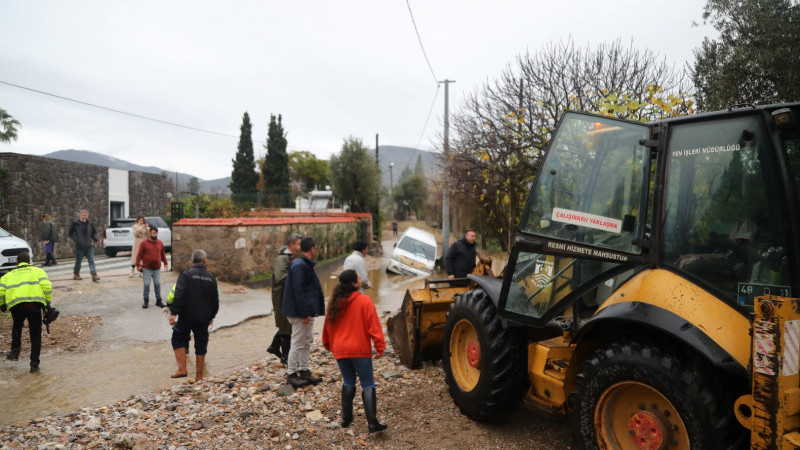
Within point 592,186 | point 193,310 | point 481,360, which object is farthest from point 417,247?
point 592,186

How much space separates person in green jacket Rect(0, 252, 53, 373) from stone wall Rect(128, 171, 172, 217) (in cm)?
2218

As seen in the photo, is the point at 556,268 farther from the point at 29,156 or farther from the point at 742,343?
the point at 29,156

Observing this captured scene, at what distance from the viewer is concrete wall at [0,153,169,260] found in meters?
18.3

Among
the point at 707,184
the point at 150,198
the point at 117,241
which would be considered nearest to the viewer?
the point at 707,184

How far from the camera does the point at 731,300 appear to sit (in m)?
2.95

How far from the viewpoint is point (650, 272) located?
3.30 m

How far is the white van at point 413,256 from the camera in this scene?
19219 mm

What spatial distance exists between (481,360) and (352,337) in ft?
3.81

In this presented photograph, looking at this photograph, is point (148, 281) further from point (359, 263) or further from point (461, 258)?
point (461, 258)

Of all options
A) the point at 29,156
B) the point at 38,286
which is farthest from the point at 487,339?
the point at 29,156

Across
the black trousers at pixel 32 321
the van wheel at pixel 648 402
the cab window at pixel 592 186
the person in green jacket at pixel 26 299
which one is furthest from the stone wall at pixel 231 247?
the van wheel at pixel 648 402

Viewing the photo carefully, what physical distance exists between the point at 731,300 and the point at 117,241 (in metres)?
21.5

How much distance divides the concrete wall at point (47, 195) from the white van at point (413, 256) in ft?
41.8

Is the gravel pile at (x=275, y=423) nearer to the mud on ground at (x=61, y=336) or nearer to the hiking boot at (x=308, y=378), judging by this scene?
the hiking boot at (x=308, y=378)
